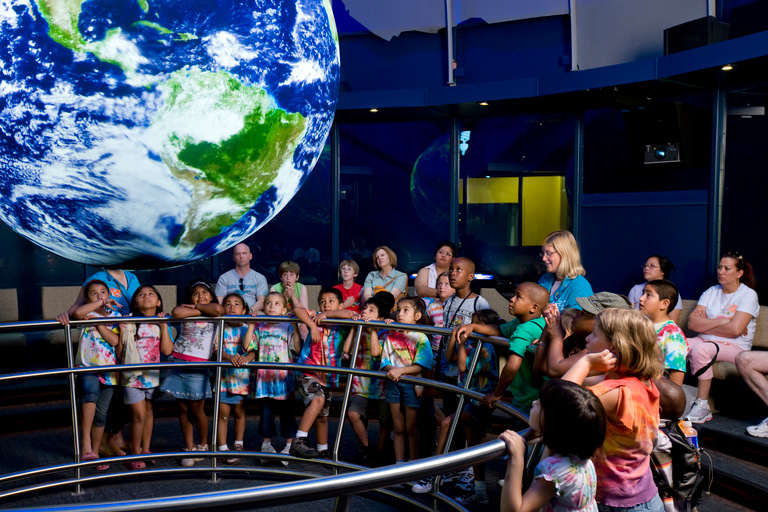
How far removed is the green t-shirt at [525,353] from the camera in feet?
10.7

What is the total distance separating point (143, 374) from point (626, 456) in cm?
361

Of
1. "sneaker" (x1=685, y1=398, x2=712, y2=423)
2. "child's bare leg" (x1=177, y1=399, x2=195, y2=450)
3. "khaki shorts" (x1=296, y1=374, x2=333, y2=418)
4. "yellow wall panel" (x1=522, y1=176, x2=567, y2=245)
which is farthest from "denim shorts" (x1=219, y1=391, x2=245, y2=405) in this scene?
"yellow wall panel" (x1=522, y1=176, x2=567, y2=245)

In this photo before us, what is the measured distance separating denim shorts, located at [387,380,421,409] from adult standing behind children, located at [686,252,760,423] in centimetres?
226

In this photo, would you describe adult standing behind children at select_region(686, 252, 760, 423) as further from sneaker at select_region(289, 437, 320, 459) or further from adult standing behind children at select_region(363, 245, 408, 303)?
sneaker at select_region(289, 437, 320, 459)

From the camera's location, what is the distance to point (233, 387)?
4.89 m

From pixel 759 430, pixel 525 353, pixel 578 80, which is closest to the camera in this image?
pixel 525 353

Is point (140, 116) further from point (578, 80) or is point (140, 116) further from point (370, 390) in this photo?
point (578, 80)

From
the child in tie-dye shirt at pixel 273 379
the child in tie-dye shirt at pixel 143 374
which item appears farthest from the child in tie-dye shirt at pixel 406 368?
the child in tie-dye shirt at pixel 143 374

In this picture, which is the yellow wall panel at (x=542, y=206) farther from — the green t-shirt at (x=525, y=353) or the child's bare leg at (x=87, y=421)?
the child's bare leg at (x=87, y=421)

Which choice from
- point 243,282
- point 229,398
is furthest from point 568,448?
point 243,282

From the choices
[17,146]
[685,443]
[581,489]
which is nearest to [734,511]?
[685,443]

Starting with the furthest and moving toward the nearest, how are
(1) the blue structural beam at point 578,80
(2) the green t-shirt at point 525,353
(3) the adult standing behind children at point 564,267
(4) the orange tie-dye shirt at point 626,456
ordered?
(1) the blue structural beam at point 578,80 → (3) the adult standing behind children at point 564,267 → (2) the green t-shirt at point 525,353 → (4) the orange tie-dye shirt at point 626,456

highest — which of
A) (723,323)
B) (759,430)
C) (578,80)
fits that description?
(578,80)

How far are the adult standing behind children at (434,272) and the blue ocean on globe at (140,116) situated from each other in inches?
178
